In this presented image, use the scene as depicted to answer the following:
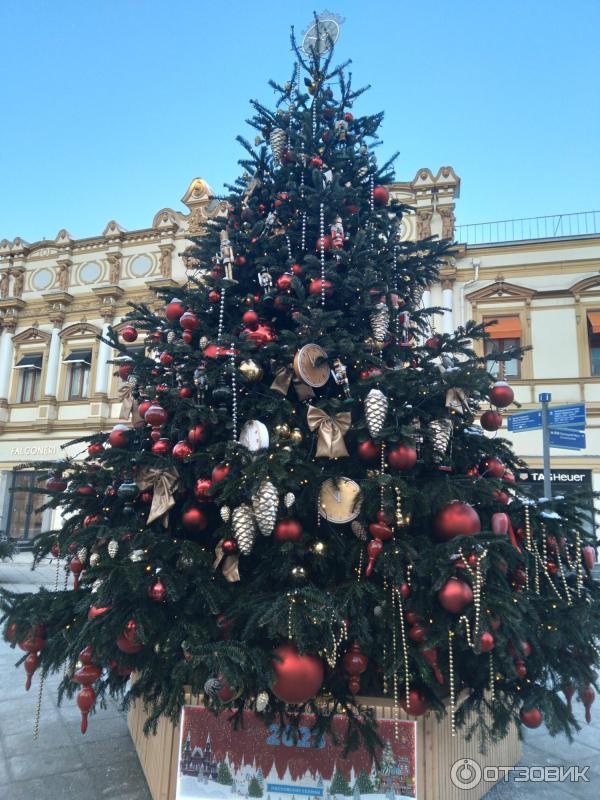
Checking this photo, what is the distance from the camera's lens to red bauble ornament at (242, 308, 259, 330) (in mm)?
3369

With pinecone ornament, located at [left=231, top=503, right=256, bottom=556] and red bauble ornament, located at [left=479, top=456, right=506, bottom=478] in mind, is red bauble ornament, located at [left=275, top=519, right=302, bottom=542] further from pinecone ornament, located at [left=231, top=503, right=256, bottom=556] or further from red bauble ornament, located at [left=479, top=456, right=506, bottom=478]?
red bauble ornament, located at [left=479, top=456, right=506, bottom=478]

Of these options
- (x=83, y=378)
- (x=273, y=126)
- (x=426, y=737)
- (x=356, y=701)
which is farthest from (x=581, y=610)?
(x=83, y=378)

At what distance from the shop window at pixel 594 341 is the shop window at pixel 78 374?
1575 centimetres

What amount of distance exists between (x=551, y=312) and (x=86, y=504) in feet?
47.1

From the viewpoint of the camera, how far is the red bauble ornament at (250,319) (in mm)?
3369

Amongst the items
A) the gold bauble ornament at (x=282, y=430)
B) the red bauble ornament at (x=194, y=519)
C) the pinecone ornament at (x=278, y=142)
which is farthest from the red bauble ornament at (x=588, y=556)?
the pinecone ornament at (x=278, y=142)

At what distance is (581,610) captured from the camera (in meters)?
2.57

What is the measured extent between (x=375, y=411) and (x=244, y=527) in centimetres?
88

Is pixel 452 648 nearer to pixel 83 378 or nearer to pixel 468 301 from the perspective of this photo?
pixel 468 301

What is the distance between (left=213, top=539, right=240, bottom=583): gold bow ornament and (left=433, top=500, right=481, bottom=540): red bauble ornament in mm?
1081

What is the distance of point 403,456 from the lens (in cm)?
271

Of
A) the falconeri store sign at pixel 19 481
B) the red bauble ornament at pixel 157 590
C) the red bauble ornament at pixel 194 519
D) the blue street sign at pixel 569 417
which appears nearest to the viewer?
the red bauble ornament at pixel 157 590

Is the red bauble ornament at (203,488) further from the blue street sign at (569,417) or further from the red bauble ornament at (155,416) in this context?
the blue street sign at (569,417)

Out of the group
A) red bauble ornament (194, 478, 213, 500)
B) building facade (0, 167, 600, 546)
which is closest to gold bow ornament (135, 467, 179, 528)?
red bauble ornament (194, 478, 213, 500)
